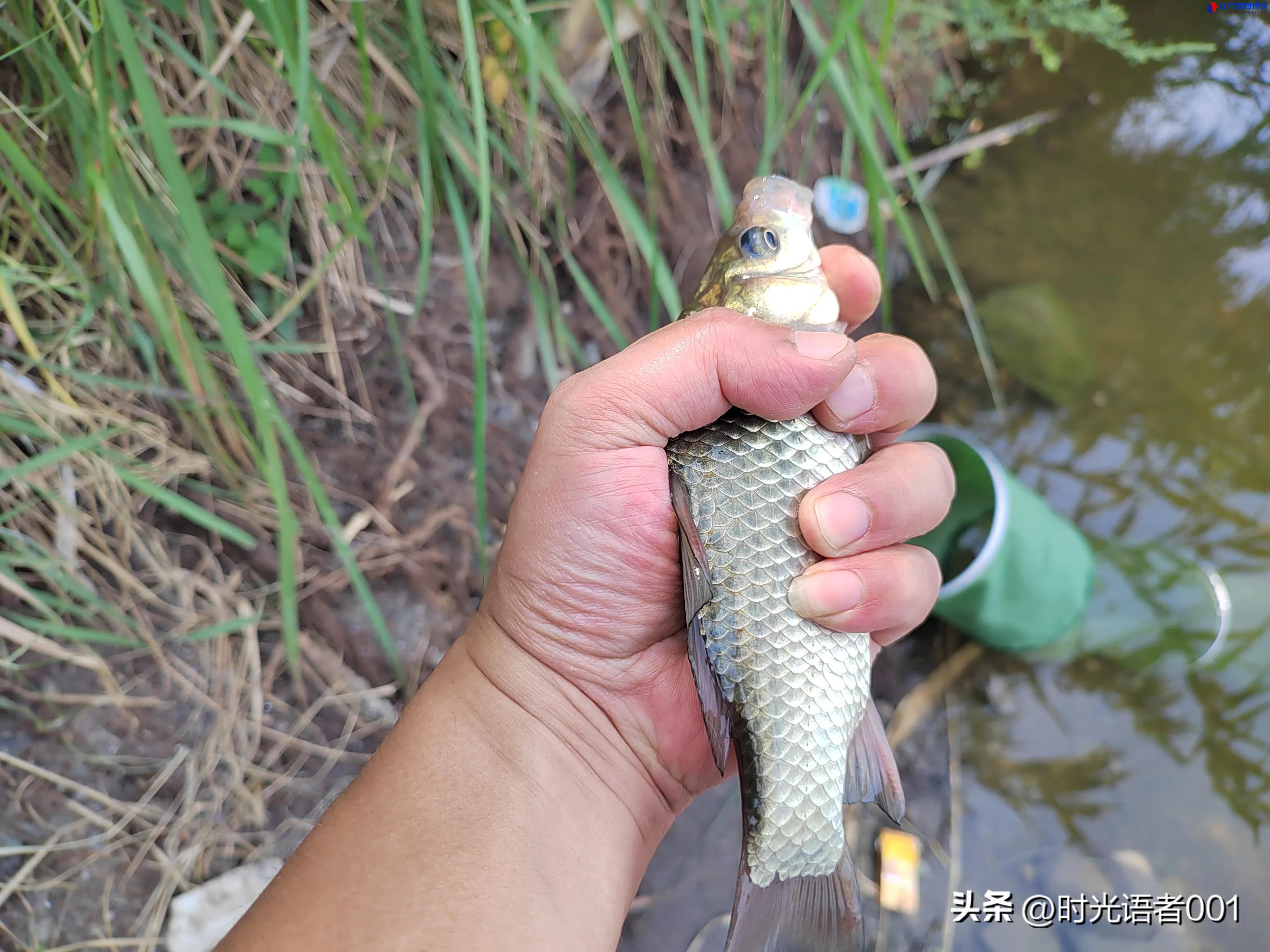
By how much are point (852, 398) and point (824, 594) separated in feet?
1.20

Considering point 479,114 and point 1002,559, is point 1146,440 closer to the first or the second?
point 1002,559

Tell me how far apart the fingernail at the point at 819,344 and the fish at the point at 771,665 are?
1.5 inches

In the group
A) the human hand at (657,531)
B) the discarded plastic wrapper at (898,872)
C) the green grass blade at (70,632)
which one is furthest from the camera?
the discarded plastic wrapper at (898,872)

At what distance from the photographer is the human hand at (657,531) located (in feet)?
3.76

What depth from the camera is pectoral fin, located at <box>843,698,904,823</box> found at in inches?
47.5

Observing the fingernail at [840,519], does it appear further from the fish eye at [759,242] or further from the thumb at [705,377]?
the fish eye at [759,242]

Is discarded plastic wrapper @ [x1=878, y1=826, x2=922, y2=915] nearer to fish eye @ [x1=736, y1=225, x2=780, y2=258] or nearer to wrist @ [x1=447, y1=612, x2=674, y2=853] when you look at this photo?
wrist @ [x1=447, y1=612, x2=674, y2=853]

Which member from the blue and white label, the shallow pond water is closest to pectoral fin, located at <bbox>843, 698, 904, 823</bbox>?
the shallow pond water

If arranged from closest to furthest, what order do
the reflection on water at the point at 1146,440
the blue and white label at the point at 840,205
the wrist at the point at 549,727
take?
the wrist at the point at 549,727 → the reflection on water at the point at 1146,440 → the blue and white label at the point at 840,205

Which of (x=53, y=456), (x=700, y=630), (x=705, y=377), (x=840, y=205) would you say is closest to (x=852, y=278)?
(x=705, y=377)

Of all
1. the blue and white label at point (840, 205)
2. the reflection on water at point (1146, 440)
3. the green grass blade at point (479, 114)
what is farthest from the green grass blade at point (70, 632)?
the blue and white label at point (840, 205)

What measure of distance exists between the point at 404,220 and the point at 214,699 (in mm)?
1419

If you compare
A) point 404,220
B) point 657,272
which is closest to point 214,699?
point 404,220

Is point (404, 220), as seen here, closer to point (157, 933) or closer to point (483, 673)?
point (483, 673)
